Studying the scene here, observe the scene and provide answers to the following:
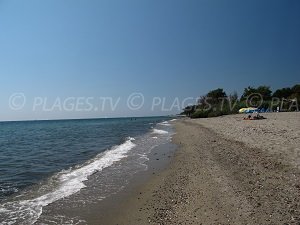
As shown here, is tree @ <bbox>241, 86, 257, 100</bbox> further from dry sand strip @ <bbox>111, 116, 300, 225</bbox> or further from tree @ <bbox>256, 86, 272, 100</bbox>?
dry sand strip @ <bbox>111, 116, 300, 225</bbox>

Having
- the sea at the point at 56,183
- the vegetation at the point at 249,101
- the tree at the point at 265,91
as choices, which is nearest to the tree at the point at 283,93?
the vegetation at the point at 249,101

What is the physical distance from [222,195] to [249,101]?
3279 inches

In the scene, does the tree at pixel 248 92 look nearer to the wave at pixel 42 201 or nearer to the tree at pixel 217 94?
the tree at pixel 217 94

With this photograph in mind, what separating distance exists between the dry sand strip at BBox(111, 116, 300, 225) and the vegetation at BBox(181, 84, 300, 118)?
61.7 metres

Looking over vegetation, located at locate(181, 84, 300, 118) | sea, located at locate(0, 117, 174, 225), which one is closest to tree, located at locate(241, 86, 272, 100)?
vegetation, located at locate(181, 84, 300, 118)

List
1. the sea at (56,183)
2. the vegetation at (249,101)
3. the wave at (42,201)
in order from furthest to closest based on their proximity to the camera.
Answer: the vegetation at (249,101), the sea at (56,183), the wave at (42,201)

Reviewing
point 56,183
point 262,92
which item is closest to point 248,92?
point 262,92

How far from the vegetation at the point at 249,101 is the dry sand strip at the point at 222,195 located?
61723mm

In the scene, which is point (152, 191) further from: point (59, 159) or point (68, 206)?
point (59, 159)

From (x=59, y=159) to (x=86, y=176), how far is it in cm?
672

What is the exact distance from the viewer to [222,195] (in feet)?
28.1

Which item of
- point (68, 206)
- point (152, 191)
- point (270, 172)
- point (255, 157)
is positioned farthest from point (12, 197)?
point (255, 157)

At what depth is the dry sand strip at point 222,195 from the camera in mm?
6949

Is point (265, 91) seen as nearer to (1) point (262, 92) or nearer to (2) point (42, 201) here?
(1) point (262, 92)
